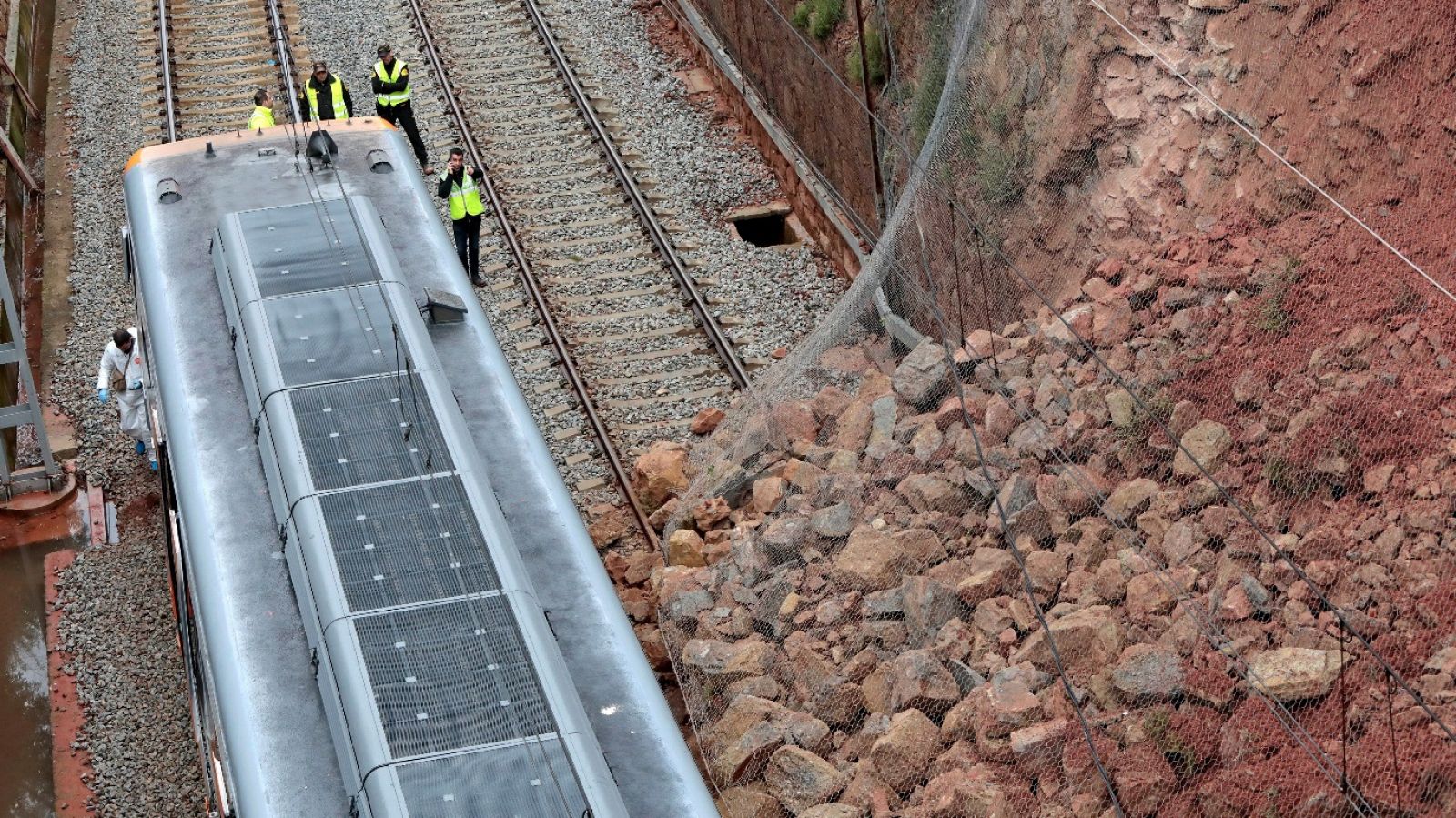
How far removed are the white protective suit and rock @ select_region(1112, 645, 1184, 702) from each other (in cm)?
953

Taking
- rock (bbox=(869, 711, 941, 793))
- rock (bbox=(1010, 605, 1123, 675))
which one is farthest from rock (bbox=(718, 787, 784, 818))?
rock (bbox=(1010, 605, 1123, 675))

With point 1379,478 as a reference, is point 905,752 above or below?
below

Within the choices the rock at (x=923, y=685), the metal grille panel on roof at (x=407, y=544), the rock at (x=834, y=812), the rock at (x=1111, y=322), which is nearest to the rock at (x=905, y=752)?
the rock at (x=923, y=685)

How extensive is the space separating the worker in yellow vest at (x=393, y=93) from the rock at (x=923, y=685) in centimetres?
1188

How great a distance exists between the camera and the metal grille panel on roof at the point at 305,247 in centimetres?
1285

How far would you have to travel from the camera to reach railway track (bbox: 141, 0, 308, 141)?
23.0 meters

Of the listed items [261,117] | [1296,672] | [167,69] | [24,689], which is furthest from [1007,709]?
[167,69]

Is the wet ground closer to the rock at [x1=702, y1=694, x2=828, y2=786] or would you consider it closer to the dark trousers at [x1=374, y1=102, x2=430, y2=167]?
the rock at [x1=702, y1=694, x2=828, y2=786]

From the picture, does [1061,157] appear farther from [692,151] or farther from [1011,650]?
[692,151]

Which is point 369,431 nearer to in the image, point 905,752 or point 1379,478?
point 905,752

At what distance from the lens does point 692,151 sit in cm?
2217

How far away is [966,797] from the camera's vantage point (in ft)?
33.8

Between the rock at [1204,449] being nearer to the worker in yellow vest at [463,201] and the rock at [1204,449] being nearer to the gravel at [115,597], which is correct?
the gravel at [115,597]

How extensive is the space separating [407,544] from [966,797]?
3905mm
